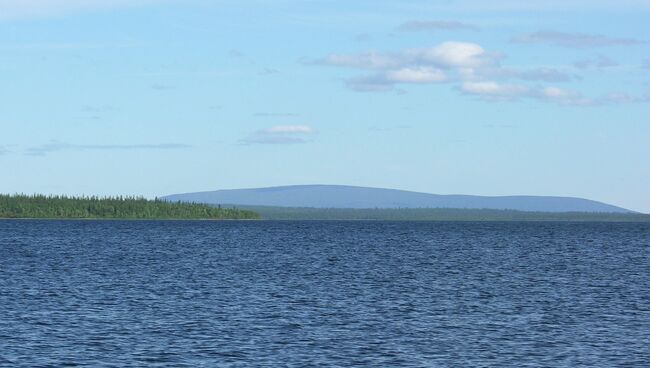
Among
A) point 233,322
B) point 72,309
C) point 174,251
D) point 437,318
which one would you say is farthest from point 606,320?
point 174,251

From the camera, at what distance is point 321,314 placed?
60094mm

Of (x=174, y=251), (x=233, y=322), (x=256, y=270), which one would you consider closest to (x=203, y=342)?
(x=233, y=322)

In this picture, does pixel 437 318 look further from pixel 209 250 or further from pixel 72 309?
pixel 209 250

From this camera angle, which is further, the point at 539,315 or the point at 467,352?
the point at 539,315

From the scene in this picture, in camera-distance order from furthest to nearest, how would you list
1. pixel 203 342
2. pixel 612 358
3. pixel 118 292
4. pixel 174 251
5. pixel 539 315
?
pixel 174 251, pixel 118 292, pixel 539 315, pixel 203 342, pixel 612 358

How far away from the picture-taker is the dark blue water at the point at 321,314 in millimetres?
45562

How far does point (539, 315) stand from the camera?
6028 centimetres

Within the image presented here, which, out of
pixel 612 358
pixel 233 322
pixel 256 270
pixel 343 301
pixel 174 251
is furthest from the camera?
pixel 174 251

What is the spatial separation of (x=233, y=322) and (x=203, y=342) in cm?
707

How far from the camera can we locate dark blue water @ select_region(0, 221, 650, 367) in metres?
45.6

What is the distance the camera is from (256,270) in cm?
9712

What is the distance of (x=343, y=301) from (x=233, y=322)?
13.1m

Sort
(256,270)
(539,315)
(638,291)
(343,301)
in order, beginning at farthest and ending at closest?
(256,270) → (638,291) → (343,301) → (539,315)

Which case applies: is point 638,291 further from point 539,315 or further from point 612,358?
point 612,358
